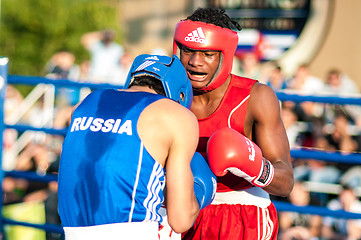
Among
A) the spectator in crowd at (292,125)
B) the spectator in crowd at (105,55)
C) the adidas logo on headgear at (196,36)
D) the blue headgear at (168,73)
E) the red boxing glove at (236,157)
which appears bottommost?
the spectator in crowd at (292,125)

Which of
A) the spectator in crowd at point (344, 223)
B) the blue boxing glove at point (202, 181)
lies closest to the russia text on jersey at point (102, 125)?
the blue boxing glove at point (202, 181)

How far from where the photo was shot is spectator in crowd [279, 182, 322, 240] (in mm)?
5121

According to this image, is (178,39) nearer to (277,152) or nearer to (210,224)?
(277,152)

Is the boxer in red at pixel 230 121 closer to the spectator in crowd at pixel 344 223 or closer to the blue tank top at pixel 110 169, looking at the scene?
the blue tank top at pixel 110 169

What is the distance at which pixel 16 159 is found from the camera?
7.01 m

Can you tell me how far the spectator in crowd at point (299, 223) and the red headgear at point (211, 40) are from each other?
2730 millimetres

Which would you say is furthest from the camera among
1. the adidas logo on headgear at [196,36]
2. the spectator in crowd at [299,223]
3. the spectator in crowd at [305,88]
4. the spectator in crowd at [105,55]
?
the spectator in crowd at [105,55]

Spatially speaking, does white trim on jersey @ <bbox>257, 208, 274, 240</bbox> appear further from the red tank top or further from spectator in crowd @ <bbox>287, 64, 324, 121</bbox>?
spectator in crowd @ <bbox>287, 64, 324, 121</bbox>

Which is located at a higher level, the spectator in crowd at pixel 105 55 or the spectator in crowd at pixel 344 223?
the spectator in crowd at pixel 105 55

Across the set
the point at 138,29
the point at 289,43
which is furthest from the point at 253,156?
the point at 138,29

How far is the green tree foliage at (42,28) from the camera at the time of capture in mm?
21469

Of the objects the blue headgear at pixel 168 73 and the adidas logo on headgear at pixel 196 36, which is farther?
the adidas logo on headgear at pixel 196 36

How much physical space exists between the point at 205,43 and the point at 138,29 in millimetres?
8853

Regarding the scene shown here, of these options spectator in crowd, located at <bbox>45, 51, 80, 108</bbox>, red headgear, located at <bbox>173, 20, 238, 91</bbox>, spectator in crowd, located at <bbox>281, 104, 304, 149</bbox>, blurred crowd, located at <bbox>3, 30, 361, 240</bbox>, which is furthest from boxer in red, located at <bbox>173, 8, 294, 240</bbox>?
spectator in crowd, located at <bbox>45, 51, 80, 108</bbox>
